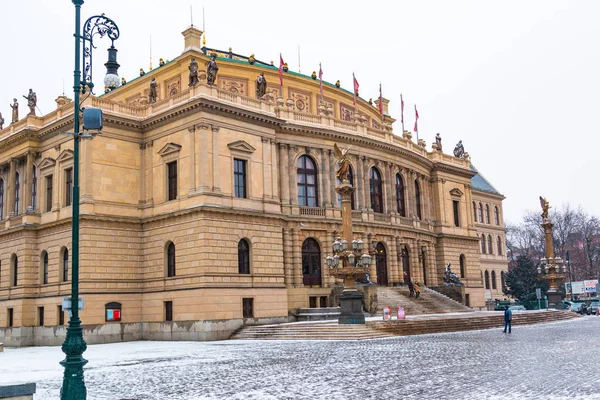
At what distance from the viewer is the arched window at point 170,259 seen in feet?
129

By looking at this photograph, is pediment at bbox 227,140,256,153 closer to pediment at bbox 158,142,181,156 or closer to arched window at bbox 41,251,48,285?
pediment at bbox 158,142,181,156

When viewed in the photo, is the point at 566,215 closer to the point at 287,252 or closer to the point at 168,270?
the point at 287,252

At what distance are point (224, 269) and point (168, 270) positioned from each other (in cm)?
409

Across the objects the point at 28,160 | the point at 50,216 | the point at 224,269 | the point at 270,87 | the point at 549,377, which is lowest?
the point at 549,377

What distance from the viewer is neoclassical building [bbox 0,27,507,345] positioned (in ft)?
124

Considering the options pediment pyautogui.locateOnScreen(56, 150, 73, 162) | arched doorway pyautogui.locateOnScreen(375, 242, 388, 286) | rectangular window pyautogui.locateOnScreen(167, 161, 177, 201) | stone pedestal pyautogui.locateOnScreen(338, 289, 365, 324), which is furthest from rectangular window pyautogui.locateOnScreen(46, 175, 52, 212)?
arched doorway pyautogui.locateOnScreen(375, 242, 388, 286)

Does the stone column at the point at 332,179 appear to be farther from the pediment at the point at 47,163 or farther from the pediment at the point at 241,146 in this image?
the pediment at the point at 47,163

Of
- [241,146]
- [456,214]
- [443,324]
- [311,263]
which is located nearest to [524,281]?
[456,214]

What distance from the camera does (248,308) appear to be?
38.8 meters

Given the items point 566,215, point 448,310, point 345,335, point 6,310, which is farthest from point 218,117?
point 566,215

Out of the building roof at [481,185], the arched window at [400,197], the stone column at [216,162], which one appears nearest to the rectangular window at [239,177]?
the stone column at [216,162]

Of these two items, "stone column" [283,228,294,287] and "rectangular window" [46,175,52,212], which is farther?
"stone column" [283,228,294,287]

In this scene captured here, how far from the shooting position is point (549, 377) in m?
15.1

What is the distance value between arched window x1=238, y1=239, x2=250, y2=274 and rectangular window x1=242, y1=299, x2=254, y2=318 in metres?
1.77
